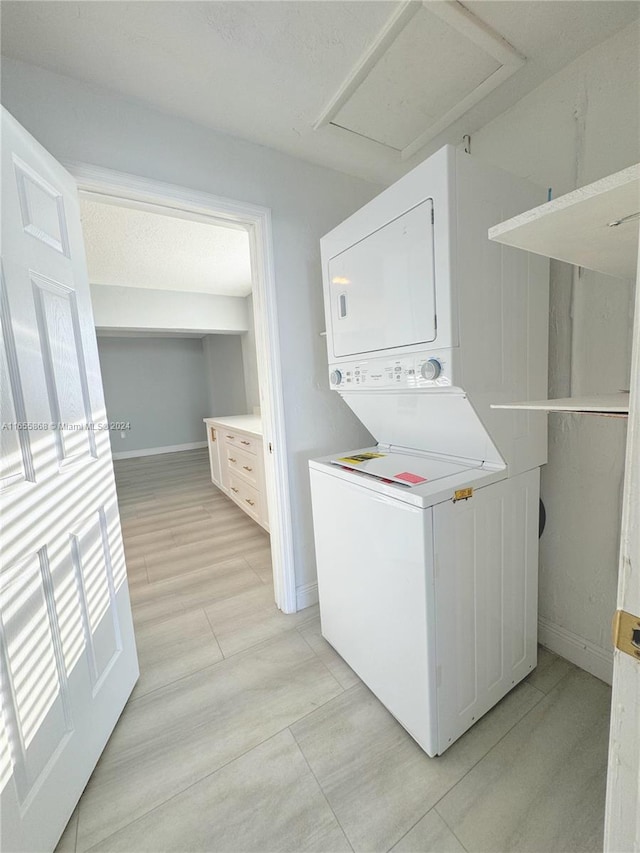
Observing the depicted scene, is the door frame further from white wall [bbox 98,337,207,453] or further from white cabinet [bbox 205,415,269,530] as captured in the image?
white wall [bbox 98,337,207,453]

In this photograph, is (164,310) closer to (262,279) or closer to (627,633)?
(262,279)

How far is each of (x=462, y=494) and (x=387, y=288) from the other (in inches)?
29.8

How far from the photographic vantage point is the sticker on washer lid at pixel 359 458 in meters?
1.50

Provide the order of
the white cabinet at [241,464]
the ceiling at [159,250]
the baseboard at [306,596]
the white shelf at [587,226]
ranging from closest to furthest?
1. the white shelf at [587,226]
2. the baseboard at [306,596]
3. the ceiling at [159,250]
4. the white cabinet at [241,464]

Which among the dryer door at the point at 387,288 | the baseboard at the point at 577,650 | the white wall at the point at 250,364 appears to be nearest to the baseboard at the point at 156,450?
the white wall at the point at 250,364

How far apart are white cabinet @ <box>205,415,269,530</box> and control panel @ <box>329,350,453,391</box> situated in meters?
1.40

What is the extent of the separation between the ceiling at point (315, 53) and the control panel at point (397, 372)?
42.1 inches

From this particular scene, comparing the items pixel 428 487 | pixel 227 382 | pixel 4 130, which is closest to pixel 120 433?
pixel 227 382

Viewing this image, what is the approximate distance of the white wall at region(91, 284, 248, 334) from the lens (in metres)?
3.84

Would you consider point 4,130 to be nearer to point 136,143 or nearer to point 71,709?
point 136,143

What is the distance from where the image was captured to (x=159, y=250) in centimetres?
293

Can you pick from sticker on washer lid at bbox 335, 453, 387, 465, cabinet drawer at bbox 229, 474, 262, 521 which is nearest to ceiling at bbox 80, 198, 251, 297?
sticker on washer lid at bbox 335, 453, 387, 465

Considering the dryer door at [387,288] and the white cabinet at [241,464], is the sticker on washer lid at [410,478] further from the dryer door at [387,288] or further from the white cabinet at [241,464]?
the white cabinet at [241,464]

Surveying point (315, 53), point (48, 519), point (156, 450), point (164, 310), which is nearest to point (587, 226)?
point (315, 53)
